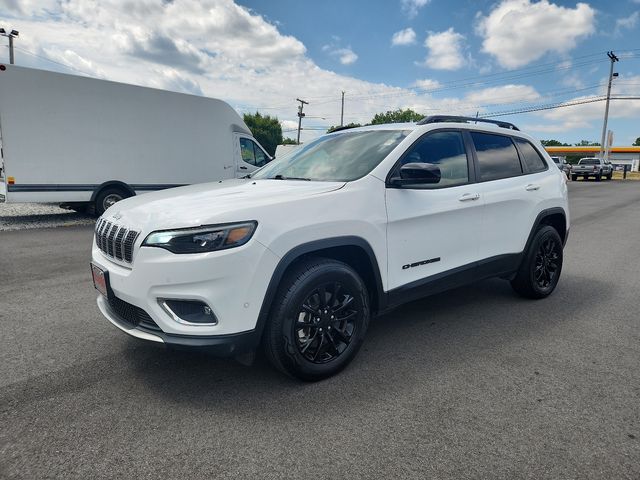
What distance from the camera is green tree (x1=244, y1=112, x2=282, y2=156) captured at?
2296 inches

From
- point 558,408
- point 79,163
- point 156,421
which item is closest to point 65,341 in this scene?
point 156,421

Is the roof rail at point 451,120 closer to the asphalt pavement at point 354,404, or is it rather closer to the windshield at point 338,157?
the windshield at point 338,157

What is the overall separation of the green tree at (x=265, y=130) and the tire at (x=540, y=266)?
55205 mm

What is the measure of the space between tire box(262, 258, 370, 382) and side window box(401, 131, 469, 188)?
1.14 metres

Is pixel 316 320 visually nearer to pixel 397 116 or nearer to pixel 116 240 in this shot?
pixel 116 240

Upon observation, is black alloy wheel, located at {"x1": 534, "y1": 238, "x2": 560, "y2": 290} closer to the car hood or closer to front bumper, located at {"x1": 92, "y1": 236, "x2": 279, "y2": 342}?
the car hood

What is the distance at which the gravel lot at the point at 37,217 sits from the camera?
9984 millimetres

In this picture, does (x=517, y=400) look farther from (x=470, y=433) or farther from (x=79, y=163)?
(x=79, y=163)

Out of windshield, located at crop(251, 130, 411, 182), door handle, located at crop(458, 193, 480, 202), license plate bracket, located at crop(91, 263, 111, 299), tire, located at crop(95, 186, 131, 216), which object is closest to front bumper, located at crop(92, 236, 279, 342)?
license plate bracket, located at crop(91, 263, 111, 299)

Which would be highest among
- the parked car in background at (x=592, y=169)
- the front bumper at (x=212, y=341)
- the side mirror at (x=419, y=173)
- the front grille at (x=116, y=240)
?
the parked car in background at (x=592, y=169)

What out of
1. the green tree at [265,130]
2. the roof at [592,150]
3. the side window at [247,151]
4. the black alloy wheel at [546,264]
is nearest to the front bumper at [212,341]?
the black alloy wheel at [546,264]

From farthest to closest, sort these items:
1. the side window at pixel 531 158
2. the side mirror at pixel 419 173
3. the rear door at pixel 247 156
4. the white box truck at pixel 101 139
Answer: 1. the rear door at pixel 247 156
2. the white box truck at pixel 101 139
3. the side window at pixel 531 158
4. the side mirror at pixel 419 173

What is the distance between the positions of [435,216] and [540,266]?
195 centimetres

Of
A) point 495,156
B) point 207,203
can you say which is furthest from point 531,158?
point 207,203
